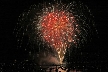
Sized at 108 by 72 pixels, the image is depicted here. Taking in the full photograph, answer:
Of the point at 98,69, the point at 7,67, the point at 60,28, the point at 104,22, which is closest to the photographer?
the point at 98,69

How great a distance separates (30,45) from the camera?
108ft

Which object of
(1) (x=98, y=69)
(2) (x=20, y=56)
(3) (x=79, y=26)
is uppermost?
(3) (x=79, y=26)

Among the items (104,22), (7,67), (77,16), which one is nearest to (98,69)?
(7,67)

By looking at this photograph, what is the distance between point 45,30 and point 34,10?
11.3ft

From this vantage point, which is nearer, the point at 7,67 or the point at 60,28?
the point at 7,67

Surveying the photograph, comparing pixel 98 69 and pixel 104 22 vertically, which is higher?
pixel 104 22

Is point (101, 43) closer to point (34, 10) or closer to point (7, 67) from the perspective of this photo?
point (34, 10)

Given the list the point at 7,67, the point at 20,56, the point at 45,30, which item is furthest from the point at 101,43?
the point at 7,67

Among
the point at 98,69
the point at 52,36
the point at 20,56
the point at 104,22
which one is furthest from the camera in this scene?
the point at 104,22

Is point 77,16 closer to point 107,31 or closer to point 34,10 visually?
point 34,10

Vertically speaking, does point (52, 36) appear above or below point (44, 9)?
below

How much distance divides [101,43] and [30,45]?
982cm

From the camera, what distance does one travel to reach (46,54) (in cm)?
3181

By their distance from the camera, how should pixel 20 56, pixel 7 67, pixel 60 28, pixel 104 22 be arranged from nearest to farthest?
pixel 7 67 → pixel 60 28 → pixel 20 56 → pixel 104 22
